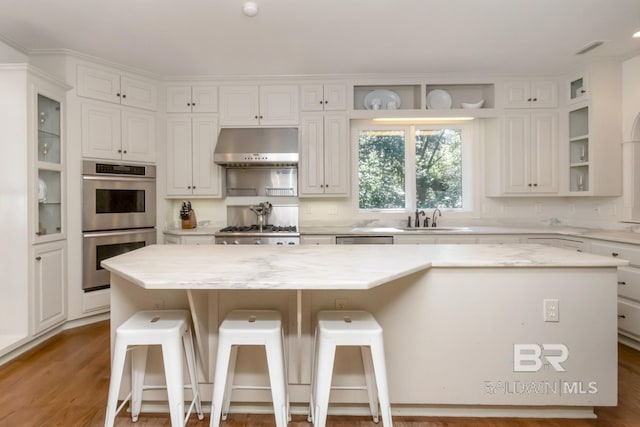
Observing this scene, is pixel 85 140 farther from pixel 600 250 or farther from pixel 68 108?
pixel 600 250

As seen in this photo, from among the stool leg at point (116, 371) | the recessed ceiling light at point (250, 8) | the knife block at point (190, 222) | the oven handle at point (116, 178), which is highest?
the recessed ceiling light at point (250, 8)

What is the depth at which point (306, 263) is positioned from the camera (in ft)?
5.73

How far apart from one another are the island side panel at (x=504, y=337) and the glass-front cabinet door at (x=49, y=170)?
2972 millimetres

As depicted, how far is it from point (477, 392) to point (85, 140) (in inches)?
149

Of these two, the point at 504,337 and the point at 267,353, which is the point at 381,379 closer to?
the point at 267,353

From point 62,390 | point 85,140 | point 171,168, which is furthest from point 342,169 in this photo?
point 62,390

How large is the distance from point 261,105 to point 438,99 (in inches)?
79.7

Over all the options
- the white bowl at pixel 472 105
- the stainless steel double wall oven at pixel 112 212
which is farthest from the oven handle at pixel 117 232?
the white bowl at pixel 472 105

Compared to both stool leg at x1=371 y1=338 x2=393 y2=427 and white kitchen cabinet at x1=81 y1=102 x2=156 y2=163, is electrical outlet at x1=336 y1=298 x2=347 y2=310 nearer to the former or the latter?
stool leg at x1=371 y1=338 x2=393 y2=427

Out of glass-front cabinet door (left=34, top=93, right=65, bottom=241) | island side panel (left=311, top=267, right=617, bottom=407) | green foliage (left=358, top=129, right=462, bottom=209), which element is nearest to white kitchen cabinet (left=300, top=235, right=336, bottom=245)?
green foliage (left=358, top=129, right=462, bottom=209)

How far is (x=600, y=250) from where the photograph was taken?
3.03m

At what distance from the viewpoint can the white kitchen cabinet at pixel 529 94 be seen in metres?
3.82

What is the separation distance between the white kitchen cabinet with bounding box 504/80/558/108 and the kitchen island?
100 inches

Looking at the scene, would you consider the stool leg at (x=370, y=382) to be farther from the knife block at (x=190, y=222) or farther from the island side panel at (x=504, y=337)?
the knife block at (x=190, y=222)
